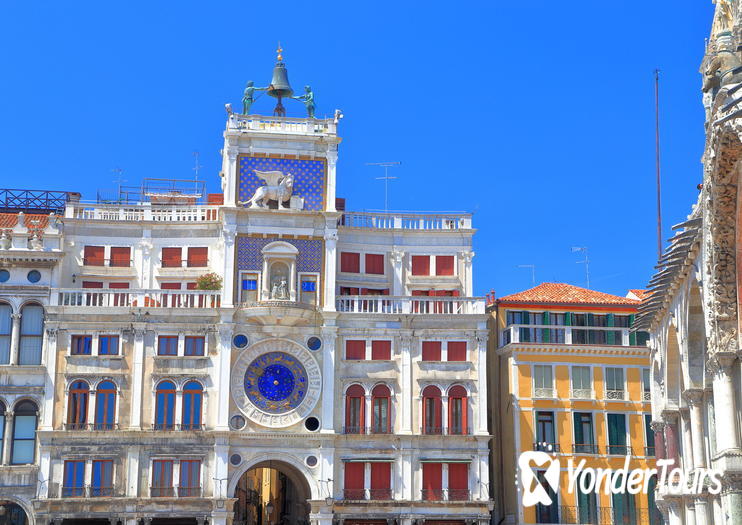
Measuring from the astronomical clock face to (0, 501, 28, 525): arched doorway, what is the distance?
1289 centimetres

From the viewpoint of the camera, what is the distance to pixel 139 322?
2530 inches

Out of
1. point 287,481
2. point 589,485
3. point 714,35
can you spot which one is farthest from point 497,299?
point 714,35

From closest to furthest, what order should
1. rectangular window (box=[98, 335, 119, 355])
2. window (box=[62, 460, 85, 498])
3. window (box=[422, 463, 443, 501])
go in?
window (box=[62, 460, 85, 498]) < rectangular window (box=[98, 335, 119, 355]) < window (box=[422, 463, 443, 501])

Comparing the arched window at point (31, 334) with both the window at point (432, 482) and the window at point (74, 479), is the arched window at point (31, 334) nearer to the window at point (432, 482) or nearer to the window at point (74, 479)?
the window at point (74, 479)

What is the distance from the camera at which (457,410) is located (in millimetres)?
65500

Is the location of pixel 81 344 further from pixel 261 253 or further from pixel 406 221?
pixel 406 221

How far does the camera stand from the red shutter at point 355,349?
65750 millimetres

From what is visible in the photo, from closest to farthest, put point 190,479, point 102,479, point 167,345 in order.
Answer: point 102,479, point 190,479, point 167,345

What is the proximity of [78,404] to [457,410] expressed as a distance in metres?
20.3

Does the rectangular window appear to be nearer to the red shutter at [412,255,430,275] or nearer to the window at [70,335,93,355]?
the window at [70,335,93,355]

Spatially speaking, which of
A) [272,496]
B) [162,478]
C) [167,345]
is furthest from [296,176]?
[272,496]

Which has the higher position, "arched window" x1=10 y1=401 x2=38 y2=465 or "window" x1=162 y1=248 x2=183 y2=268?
"window" x1=162 y1=248 x2=183 y2=268

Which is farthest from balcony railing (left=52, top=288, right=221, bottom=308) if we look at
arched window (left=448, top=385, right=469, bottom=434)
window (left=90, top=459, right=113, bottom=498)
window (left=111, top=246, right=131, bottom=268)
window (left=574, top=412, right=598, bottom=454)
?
window (left=574, top=412, right=598, bottom=454)

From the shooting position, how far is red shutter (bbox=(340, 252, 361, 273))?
68.9 m
